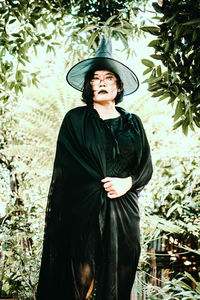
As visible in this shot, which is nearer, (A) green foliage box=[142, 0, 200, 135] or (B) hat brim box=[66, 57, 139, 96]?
(A) green foliage box=[142, 0, 200, 135]

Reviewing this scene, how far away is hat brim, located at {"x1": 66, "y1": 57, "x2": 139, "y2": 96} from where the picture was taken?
1.70 meters

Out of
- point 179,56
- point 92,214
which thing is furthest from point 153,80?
point 92,214

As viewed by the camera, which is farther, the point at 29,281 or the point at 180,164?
the point at 180,164

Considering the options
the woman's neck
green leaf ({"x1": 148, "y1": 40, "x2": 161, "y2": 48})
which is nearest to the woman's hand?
the woman's neck

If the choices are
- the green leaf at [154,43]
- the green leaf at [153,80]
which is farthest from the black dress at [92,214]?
the green leaf at [154,43]

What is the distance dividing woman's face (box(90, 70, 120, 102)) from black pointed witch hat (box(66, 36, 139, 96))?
1.2 inches

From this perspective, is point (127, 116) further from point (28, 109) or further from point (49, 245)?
point (28, 109)

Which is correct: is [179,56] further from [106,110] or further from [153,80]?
[106,110]

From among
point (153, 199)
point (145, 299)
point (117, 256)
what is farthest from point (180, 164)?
point (117, 256)

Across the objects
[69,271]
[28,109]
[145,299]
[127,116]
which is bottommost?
[145,299]

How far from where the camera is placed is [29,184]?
3289mm

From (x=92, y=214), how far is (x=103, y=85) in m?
0.69

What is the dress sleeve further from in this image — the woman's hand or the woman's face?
the woman's face

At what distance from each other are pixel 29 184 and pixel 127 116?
→ 186 cm
